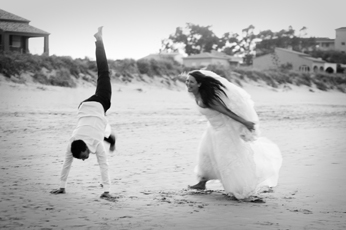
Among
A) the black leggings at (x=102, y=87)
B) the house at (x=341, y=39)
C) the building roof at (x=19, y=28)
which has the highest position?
the house at (x=341, y=39)

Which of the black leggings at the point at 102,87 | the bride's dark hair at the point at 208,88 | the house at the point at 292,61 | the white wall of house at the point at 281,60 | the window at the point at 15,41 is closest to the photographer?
the black leggings at the point at 102,87

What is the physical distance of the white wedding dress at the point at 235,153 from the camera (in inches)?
235

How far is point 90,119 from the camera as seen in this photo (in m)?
5.78

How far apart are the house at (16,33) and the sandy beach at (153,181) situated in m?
13.8

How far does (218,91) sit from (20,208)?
8.06 ft

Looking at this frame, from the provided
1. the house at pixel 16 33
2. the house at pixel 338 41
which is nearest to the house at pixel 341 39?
the house at pixel 338 41

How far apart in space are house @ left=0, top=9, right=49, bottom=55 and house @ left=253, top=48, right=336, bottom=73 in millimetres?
40141

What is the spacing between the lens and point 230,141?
6062 millimetres

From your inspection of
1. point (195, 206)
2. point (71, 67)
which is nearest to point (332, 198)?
point (195, 206)

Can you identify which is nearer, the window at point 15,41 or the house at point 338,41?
the window at point 15,41

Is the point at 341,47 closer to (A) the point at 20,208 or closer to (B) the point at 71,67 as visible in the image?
(B) the point at 71,67

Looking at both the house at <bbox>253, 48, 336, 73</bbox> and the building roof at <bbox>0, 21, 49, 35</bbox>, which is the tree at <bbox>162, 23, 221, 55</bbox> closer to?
the house at <bbox>253, 48, 336, 73</bbox>

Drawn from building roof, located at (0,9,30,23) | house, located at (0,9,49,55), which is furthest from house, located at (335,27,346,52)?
building roof, located at (0,9,30,23)

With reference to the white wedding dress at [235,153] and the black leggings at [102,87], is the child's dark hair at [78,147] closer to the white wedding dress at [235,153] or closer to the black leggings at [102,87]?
the black leggings at [102,87]
